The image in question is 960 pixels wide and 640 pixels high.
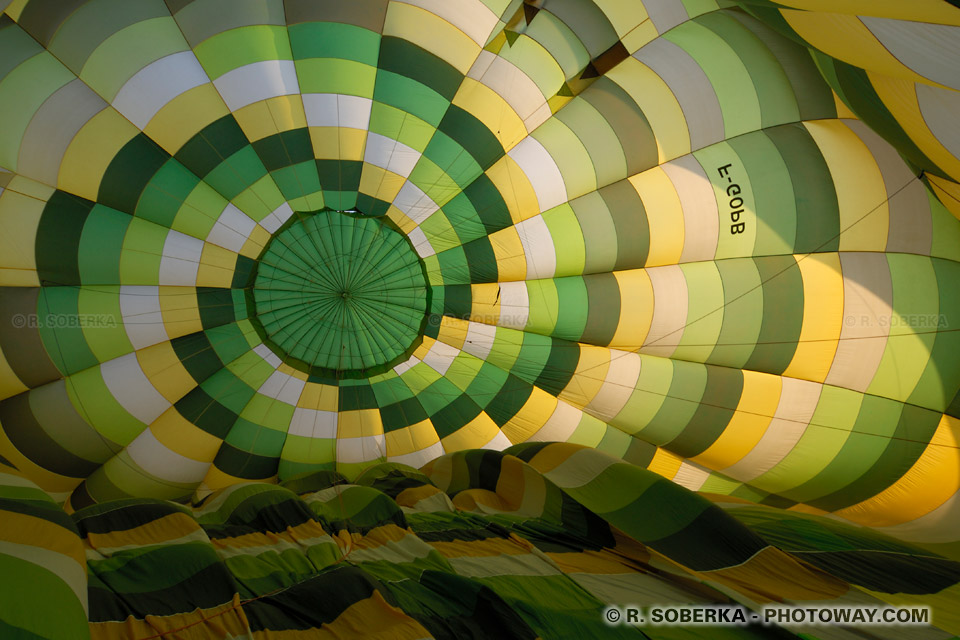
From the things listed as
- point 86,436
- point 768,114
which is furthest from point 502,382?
point 86,436

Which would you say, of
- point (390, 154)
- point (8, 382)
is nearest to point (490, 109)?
point (390, 154)

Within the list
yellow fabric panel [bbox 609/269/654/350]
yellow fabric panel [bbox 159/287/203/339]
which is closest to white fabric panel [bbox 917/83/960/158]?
yellow fabric panel [bbox 609/269/654/350]

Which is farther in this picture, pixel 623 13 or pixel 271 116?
pixel 271 116

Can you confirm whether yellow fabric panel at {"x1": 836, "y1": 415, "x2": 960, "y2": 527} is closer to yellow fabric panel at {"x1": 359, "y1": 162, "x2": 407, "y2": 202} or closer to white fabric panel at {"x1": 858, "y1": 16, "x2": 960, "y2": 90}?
white fabric panel at {"x1": 858, "y1": 16, "x2": 960, "y2": 90}

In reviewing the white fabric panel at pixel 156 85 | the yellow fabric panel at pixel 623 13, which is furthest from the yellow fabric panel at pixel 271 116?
the yellow fabric panel at pixel 623 13

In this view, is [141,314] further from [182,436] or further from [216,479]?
[216,479]

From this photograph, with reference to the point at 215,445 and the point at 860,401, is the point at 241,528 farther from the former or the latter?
the point at 860,401

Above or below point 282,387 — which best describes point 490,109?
above
